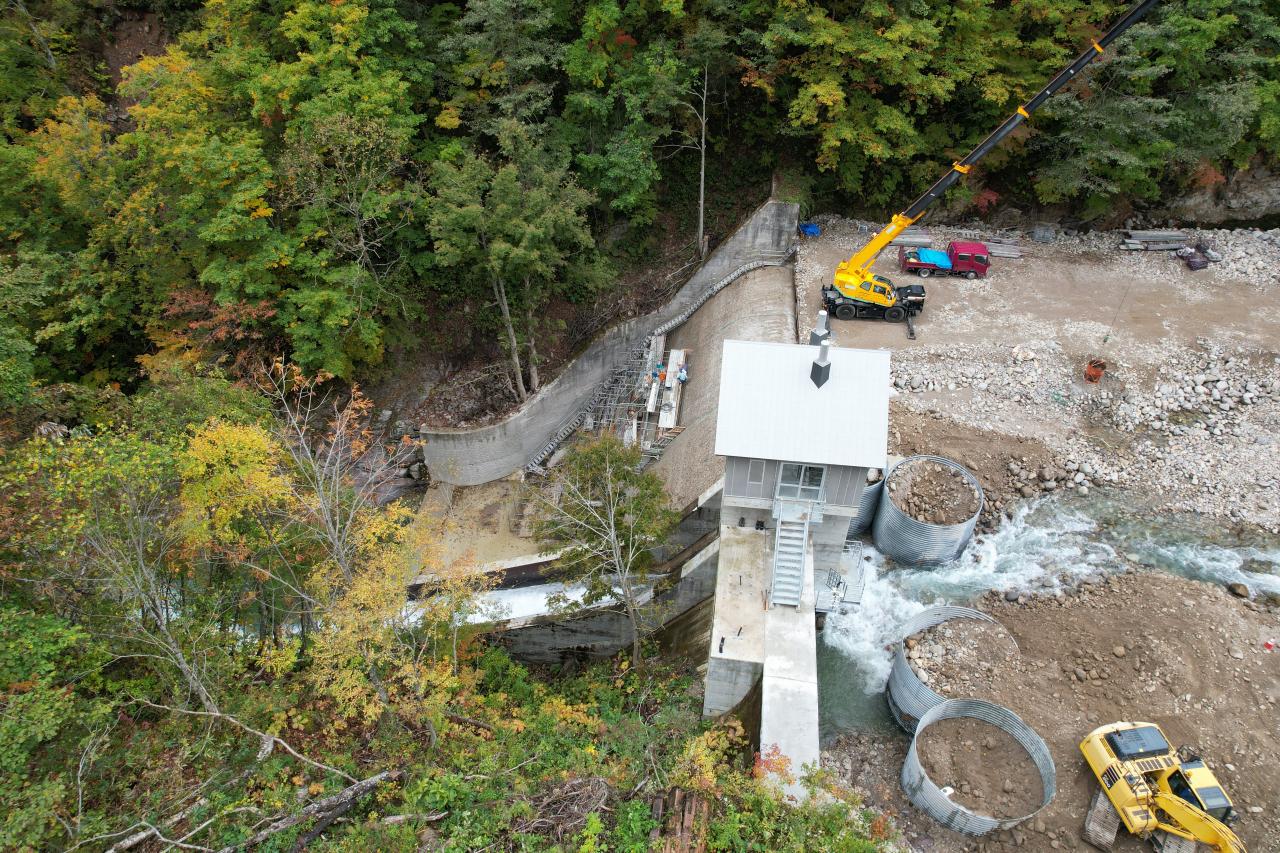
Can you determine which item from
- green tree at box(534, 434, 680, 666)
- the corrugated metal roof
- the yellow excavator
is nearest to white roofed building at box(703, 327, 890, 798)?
the corrugated metal roof

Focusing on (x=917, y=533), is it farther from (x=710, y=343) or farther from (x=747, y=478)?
(x=710, y=343)

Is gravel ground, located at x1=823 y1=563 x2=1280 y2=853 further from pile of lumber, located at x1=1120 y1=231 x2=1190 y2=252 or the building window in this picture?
pile of lumber, located at x1=1120 y1=231 x2=1190 y2=252

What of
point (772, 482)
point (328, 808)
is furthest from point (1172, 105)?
point (328, 808)

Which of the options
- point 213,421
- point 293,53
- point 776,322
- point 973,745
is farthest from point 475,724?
point 293,53

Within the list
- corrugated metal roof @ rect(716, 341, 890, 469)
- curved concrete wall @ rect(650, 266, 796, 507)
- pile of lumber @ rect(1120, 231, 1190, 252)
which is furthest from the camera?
pile of lumber @ rect(1120, 231, 1190, 252)

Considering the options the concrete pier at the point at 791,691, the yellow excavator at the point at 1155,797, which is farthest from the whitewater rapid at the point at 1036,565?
the yellow excavator at the point at 1155,797
